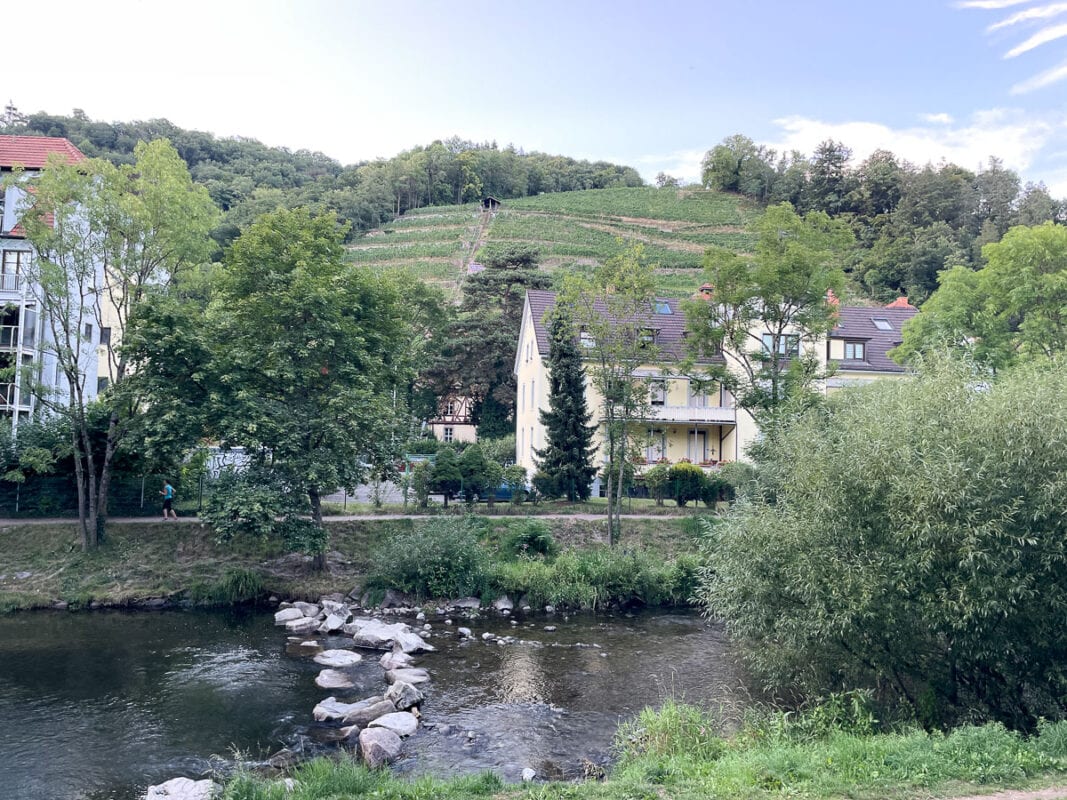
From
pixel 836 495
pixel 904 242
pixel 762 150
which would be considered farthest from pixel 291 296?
pixel 762 150

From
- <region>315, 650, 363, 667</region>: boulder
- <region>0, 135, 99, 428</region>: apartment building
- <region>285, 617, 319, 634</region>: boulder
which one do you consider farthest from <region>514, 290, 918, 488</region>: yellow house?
<region>0, 135, 99, 428</region>: apartment building

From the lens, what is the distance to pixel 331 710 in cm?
1373

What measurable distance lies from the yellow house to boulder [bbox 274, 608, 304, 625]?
18.7 meters

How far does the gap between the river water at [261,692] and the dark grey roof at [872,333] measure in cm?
2564

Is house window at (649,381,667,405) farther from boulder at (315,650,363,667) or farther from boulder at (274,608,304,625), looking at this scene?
boulder at (315,650,363,667)

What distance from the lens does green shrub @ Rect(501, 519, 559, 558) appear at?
86.8 ft

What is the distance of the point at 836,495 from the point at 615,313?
18770mm

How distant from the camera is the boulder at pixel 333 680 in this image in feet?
51.3

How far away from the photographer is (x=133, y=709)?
45.5 ft

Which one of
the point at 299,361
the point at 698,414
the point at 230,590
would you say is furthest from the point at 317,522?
the point at 698,414

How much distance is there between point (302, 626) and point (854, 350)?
35284 millimetres

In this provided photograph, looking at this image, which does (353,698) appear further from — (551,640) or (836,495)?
(836,495)

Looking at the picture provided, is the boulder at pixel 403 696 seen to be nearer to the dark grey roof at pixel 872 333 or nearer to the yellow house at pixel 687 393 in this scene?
the yellow house at pixel 687 393

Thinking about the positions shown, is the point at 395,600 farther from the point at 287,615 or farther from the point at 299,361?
the point at 299,361
